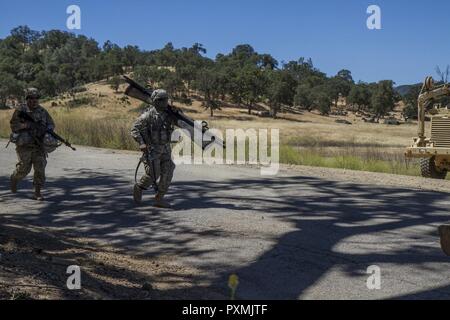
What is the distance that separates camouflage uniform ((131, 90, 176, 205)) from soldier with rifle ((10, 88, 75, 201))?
1719 millimetres

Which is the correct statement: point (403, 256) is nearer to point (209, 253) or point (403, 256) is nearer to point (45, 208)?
point (209, 253)

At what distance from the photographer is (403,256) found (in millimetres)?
5852

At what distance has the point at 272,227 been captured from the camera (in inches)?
283

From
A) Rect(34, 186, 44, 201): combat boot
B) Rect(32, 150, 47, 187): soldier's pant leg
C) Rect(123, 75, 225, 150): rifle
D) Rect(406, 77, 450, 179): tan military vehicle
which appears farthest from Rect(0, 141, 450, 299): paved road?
Rect(406, 77, 450, 179): tan military vehicle

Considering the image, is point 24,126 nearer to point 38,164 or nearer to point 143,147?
point 38,164

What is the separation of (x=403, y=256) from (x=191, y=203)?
3922 mm

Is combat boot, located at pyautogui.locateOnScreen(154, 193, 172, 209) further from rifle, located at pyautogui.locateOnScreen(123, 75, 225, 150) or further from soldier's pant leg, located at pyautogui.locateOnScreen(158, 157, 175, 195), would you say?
rifle, located at pyautogui.locateOnScreen(123, 75, 225, 150)

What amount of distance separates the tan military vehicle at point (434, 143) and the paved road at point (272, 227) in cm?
362

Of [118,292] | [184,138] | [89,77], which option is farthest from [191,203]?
[89,77]

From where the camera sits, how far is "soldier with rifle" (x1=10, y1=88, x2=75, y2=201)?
29.5ft

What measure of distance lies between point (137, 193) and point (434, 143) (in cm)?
893

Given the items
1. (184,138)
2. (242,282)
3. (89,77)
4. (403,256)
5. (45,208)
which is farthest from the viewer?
(89,77)

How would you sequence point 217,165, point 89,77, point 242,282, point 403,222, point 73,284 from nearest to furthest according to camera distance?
point 73,284, point 242,282, point 403,222, point 217,165, point 89,77

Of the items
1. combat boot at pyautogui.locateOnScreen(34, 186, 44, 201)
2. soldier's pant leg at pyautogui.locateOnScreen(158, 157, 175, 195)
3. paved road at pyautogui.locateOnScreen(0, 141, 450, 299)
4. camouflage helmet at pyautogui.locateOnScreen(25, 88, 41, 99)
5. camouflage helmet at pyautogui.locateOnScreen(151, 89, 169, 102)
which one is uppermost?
camouflage helmet at pyautogui.locateOnScreen(25, 88, 41, 99)
